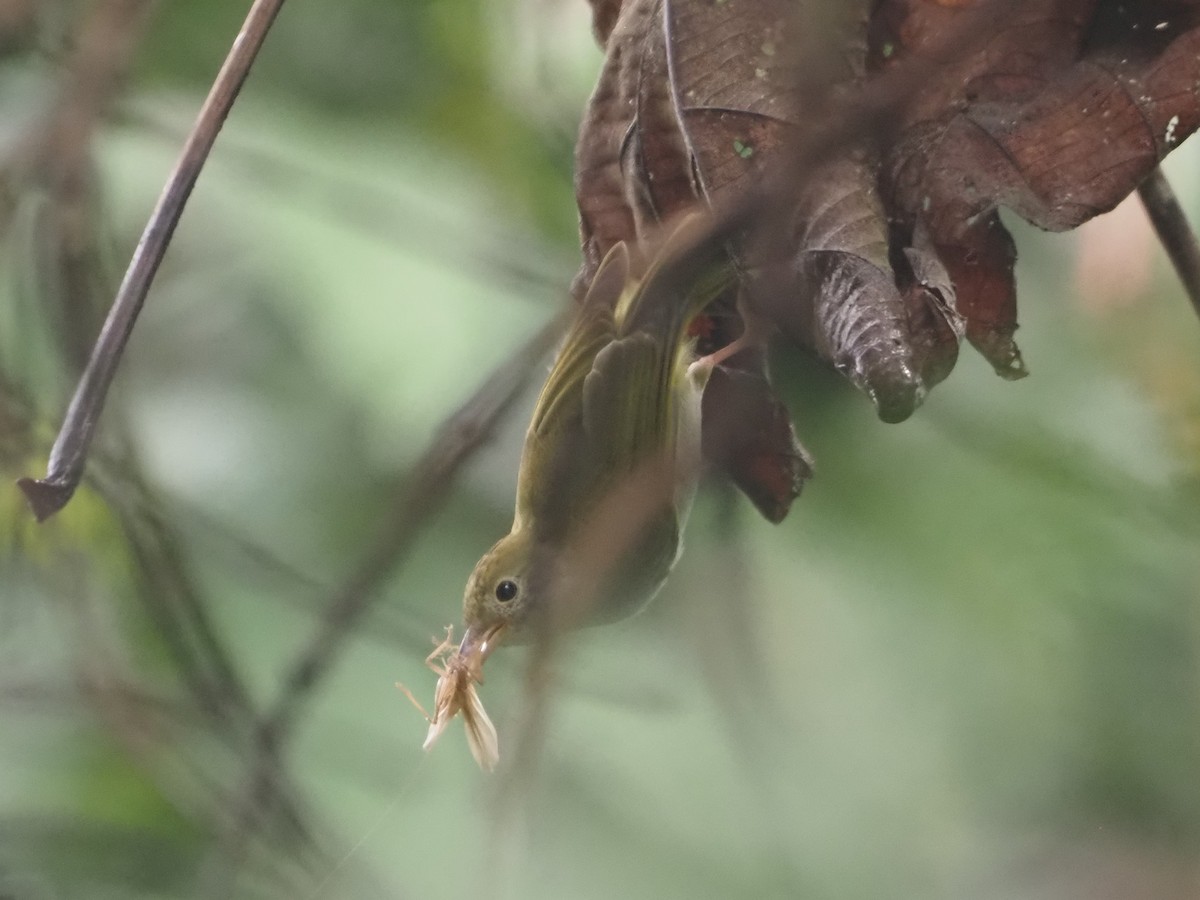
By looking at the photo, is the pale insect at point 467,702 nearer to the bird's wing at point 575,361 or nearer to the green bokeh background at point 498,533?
the bird's wing at point 575,361

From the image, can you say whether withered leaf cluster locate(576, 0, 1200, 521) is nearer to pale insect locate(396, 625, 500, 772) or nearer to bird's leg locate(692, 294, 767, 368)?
bird's leg locate(692, 294, 767, 368)

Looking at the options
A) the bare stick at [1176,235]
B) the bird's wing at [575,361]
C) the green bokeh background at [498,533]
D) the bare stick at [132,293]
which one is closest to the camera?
the bare stick at [132,293]

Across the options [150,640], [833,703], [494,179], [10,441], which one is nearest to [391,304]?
[494,179]

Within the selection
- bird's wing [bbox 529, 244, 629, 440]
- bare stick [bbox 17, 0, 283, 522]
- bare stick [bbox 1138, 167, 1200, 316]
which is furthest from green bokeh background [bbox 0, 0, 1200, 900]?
bare stick [bbox 17, 0, 283, 522]

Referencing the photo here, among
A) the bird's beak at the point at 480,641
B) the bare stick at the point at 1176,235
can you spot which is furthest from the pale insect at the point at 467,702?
the bare stick at the point at 1176,235

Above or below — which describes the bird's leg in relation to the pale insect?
above

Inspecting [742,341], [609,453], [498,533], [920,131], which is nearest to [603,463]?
[609,453]
